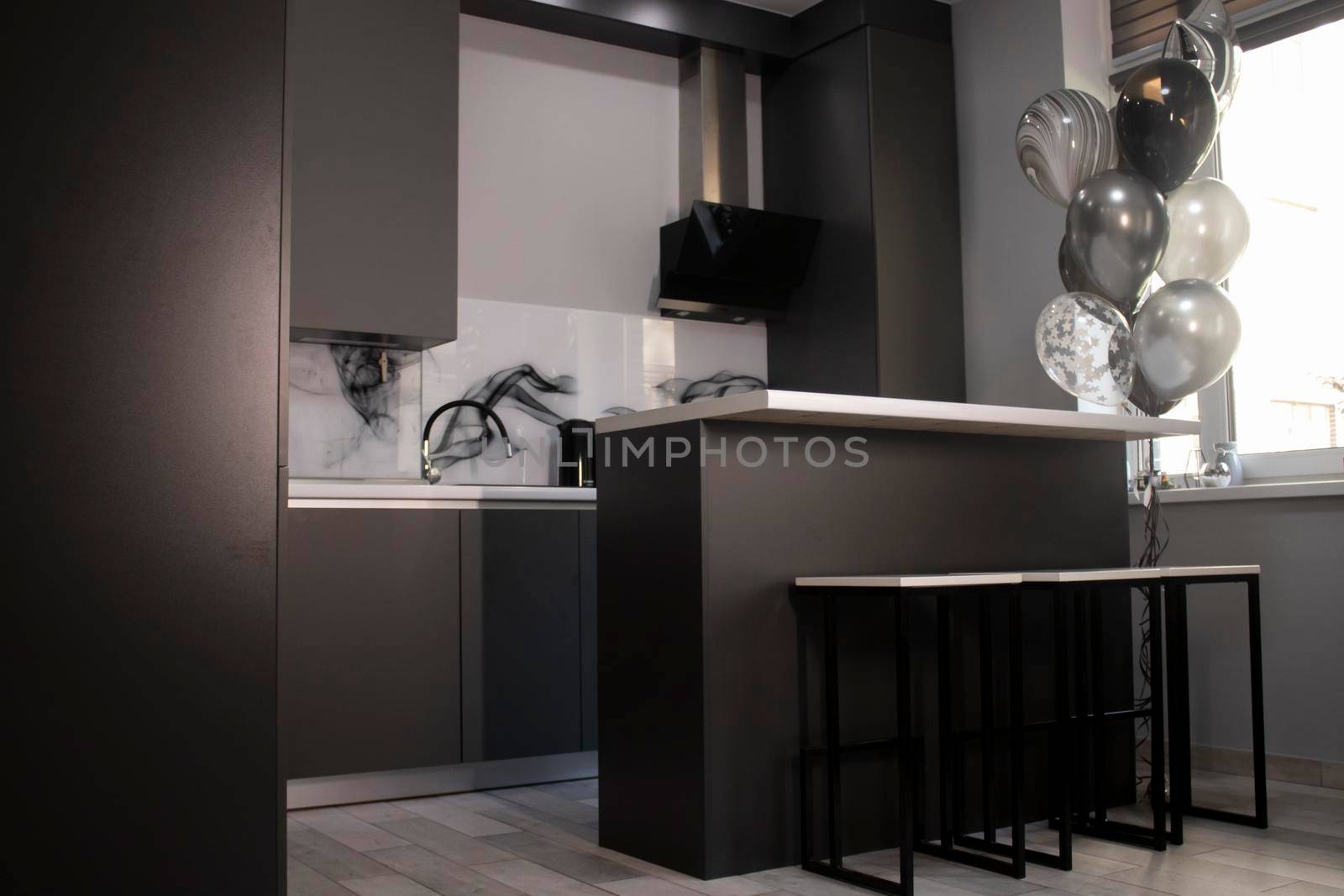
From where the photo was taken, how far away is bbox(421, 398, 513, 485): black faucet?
410cm

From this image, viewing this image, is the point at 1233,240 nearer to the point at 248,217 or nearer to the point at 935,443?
the point at 935,443

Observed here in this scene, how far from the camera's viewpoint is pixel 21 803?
65.0 inches

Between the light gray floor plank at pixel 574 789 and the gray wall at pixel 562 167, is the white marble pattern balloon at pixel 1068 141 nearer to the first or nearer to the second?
the gray wall at pixel 562 167

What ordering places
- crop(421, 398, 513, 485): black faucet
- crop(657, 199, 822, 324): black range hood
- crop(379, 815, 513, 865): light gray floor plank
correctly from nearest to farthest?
crop(379, 815, 513, 865): light gray floor plank < crop(421, 398, 513, 485): black faucet < crop(657, 199, 822, 324): black range hood

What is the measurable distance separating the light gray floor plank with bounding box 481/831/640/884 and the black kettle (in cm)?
156

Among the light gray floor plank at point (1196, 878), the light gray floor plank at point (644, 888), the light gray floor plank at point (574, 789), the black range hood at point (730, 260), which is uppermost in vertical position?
the black range hood at point (730, 260)

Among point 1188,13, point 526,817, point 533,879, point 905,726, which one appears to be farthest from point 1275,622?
point 533,879

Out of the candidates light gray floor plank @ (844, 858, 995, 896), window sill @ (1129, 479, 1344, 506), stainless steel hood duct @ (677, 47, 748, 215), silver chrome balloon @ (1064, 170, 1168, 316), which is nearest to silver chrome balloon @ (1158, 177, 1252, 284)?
silver chrome balloon @ (1064, 170, 1168, 316)

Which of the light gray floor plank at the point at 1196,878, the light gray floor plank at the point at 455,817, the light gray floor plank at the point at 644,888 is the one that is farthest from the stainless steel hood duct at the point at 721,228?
the light gray floor plank at the point at 1196,878

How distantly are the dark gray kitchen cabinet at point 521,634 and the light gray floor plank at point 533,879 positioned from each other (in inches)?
35.8

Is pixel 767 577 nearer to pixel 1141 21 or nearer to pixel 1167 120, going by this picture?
pixel 1167 120

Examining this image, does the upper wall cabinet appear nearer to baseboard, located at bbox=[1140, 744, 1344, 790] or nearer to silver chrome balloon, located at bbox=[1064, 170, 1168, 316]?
silver chrome balloon, located at bbox=[1064, 170, 1168, 316]

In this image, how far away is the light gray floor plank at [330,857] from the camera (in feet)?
8.40

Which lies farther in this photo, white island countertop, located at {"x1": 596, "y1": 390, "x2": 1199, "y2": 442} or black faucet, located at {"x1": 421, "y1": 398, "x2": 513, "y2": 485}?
black faucet, located at {"x1": 421, "y1": 398, "x2": 513, "y2": 485}
